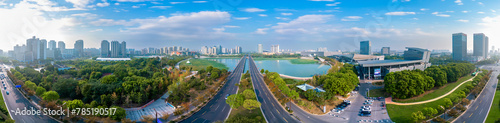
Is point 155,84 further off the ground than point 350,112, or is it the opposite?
point 155,84

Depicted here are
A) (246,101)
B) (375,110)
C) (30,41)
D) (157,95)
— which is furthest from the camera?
(30,41)

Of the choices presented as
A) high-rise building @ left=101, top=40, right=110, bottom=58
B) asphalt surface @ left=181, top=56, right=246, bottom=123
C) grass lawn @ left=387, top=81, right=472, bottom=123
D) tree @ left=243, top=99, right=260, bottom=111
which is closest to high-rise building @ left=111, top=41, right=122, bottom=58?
high-rise building @ left=101, top=40, right=110, bottom=58

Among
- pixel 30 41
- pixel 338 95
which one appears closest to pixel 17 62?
pixel 30 41

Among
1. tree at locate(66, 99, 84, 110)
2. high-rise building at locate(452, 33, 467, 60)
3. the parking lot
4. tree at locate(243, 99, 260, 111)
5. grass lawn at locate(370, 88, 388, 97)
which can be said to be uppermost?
high-rise building at locate(452, 33, 467, 60)

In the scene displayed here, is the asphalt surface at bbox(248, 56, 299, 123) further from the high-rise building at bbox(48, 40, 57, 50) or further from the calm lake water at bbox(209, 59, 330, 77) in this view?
the high-rise building at bbox(48, 40, 57, 50)

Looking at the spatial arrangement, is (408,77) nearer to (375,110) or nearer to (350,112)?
(375,110)

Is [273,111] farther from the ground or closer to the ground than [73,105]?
closer to the ground

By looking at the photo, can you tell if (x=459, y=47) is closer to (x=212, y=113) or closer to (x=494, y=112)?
(x=494, y=112)

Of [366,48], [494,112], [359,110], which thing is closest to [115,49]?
[359,110]

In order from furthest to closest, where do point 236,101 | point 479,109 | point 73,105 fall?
point 479,109
point 236,101
point 73,105
